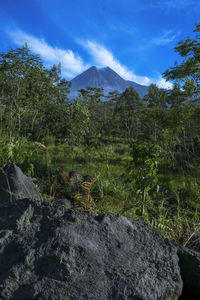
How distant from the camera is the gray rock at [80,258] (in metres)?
0.98

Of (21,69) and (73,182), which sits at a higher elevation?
(21,69)

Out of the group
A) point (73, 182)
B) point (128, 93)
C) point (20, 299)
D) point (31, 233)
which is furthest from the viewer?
point (128, 93)

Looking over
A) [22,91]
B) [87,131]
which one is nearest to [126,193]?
[87,131]

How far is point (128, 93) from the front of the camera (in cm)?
3112

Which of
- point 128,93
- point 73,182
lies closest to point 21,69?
point 73,182

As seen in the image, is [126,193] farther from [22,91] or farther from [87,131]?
[22,91]

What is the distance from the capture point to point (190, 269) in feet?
4.26

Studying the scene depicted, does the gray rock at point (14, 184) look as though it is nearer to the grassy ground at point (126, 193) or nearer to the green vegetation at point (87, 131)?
the grassy ground at point (126, 193)

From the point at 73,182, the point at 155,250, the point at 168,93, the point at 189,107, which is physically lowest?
the point at 73,182

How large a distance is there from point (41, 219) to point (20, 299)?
404mm

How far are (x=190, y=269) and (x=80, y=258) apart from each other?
2.18ft

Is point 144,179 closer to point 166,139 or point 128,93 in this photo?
point 166,139

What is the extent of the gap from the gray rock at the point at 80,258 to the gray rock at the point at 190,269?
0.45 ft

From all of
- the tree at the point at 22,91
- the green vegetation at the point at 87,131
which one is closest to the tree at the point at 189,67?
the green vegetation at the point at 87,131
